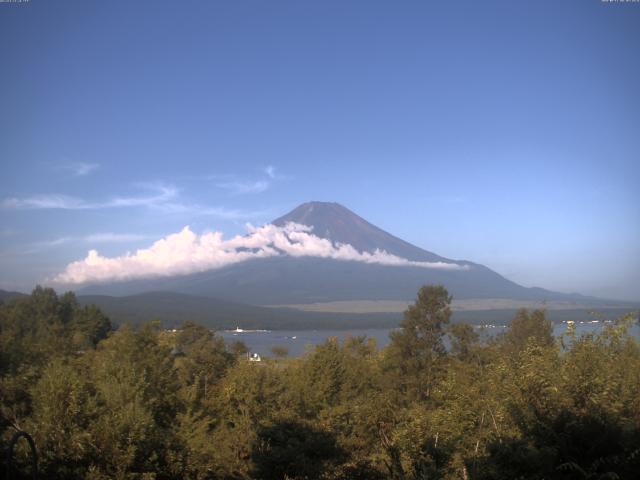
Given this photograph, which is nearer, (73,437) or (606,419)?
(606,419)

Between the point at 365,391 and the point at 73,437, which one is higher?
the point at 73,437

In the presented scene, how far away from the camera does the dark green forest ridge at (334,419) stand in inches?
273

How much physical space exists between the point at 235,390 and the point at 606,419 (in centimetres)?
1197

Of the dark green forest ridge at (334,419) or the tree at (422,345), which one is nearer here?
the dark green forest ridge at (334,419)

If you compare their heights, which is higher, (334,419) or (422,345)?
(422,345)

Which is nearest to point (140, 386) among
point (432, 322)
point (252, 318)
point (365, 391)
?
point (365, 391)

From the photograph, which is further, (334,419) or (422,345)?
(422,345)

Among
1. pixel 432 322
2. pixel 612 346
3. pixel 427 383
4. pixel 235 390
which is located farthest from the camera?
pixel 432 322

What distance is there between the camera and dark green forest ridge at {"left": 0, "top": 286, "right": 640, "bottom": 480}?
22.7 ft

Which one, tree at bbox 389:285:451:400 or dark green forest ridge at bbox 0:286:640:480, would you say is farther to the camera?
tree at bbox 389:285:451:400

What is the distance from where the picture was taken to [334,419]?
48.8 ft

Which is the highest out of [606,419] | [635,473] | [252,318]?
[606,419]

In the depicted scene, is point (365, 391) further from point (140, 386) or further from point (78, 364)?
point (78, 364)

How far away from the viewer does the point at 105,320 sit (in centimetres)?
5656
